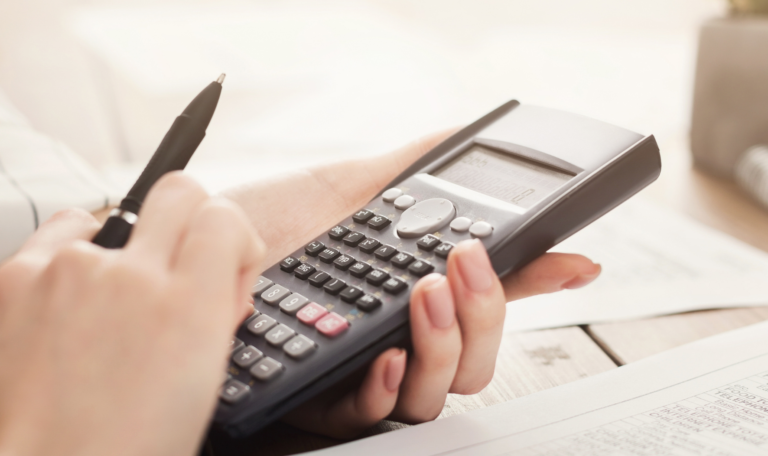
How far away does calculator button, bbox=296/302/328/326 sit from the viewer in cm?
31

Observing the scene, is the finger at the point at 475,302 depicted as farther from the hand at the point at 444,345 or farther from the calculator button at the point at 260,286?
the calculator button at the point at 260,286

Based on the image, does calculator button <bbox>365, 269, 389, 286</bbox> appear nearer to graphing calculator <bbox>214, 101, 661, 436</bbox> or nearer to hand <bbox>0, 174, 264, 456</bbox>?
graphing calculator <bbox>214, 101, 661, 436</bbox>

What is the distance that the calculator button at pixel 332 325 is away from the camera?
0.95 feet

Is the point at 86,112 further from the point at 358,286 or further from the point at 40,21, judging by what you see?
the point at 358,286

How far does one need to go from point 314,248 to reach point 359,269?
0.05 meters

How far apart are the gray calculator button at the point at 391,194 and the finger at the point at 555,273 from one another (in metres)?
0.10

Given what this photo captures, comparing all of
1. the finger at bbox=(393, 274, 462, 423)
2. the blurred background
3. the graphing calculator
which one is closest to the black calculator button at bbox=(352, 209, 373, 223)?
the graphing calculator

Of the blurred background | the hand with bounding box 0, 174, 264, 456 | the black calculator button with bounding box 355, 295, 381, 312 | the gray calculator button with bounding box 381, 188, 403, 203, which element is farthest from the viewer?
the blurred background

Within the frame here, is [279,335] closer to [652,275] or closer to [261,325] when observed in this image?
[261,325]

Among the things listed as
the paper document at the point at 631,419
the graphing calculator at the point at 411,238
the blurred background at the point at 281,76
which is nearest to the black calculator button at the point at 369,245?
the graphing calculator at the point at 411,238

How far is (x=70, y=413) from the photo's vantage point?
0.65 ft

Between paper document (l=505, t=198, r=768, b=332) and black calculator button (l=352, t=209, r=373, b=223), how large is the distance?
123 mm

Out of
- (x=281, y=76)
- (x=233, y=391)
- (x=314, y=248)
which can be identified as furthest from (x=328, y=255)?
(x=281, y=76)

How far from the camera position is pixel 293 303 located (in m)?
0.33
